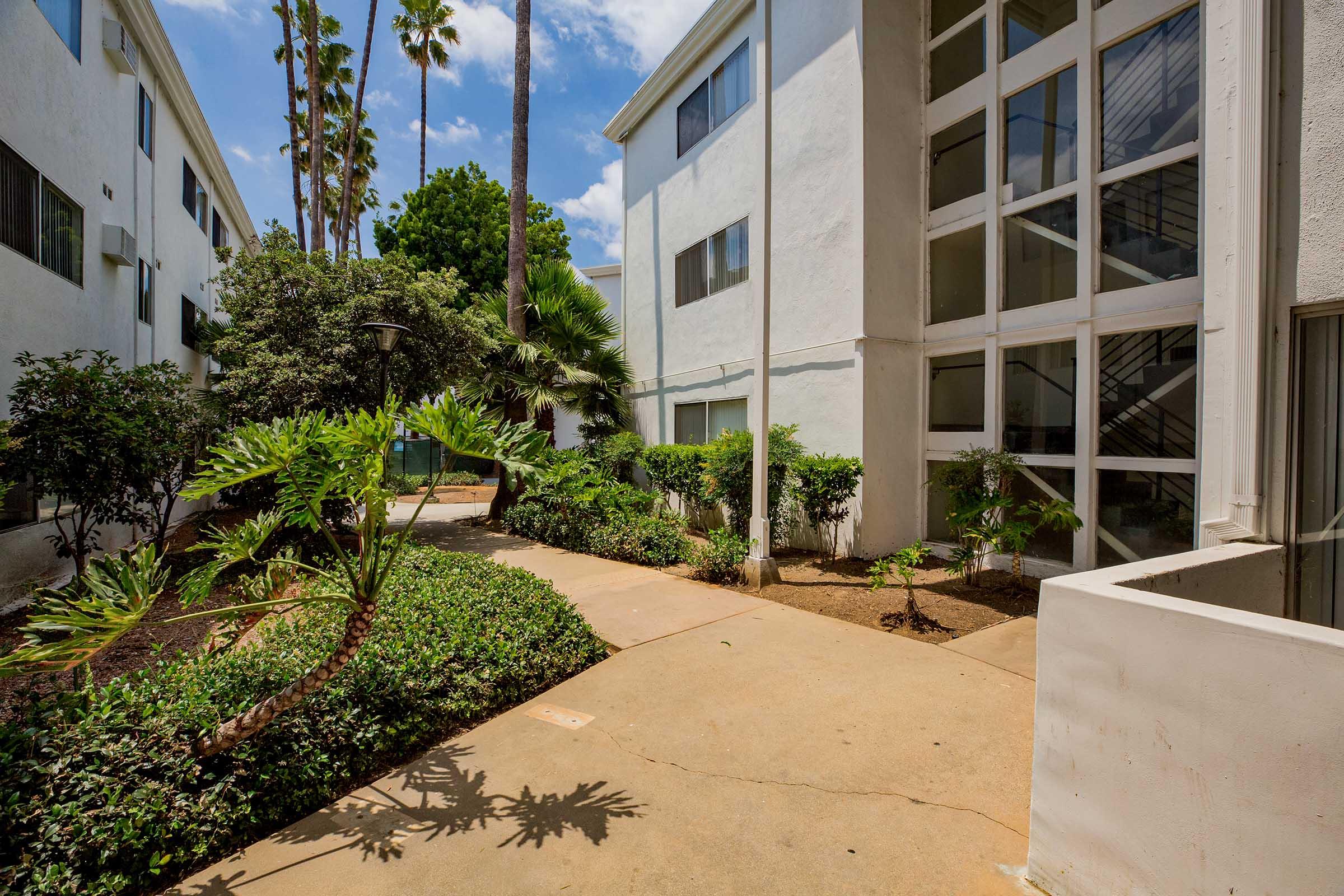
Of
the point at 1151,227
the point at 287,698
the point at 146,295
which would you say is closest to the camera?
the point at 287,698

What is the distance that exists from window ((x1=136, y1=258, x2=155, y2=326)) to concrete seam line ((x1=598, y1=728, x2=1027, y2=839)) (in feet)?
34.4

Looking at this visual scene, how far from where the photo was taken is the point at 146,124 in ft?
31.6

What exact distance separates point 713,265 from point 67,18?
8.67 metres

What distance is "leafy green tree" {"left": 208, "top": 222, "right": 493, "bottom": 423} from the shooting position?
819cm

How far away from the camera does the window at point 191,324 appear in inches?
455

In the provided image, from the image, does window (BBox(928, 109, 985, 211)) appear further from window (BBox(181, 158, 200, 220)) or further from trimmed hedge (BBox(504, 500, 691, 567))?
window (BBox(181, 158, 200, 220))

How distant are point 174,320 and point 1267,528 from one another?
48.3 ft

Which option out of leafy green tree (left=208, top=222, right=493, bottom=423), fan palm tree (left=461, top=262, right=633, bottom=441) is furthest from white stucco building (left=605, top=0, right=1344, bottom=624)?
leafy green tree (left=208, top=222, right=493, bottom=423)

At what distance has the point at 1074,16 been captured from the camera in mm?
6336

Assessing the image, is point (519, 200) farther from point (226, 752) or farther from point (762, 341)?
point (226, 752)

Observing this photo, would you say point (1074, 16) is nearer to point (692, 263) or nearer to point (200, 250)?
point (692, 263)

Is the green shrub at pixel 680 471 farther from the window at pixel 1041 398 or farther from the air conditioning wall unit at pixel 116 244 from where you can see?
the air conditioning wall unit at pixel 116 244

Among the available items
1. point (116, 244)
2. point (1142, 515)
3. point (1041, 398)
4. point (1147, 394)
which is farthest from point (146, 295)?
point (1142, 515)

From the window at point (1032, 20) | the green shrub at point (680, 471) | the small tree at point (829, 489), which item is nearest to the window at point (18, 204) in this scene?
the green shrub at point (680, 471)
